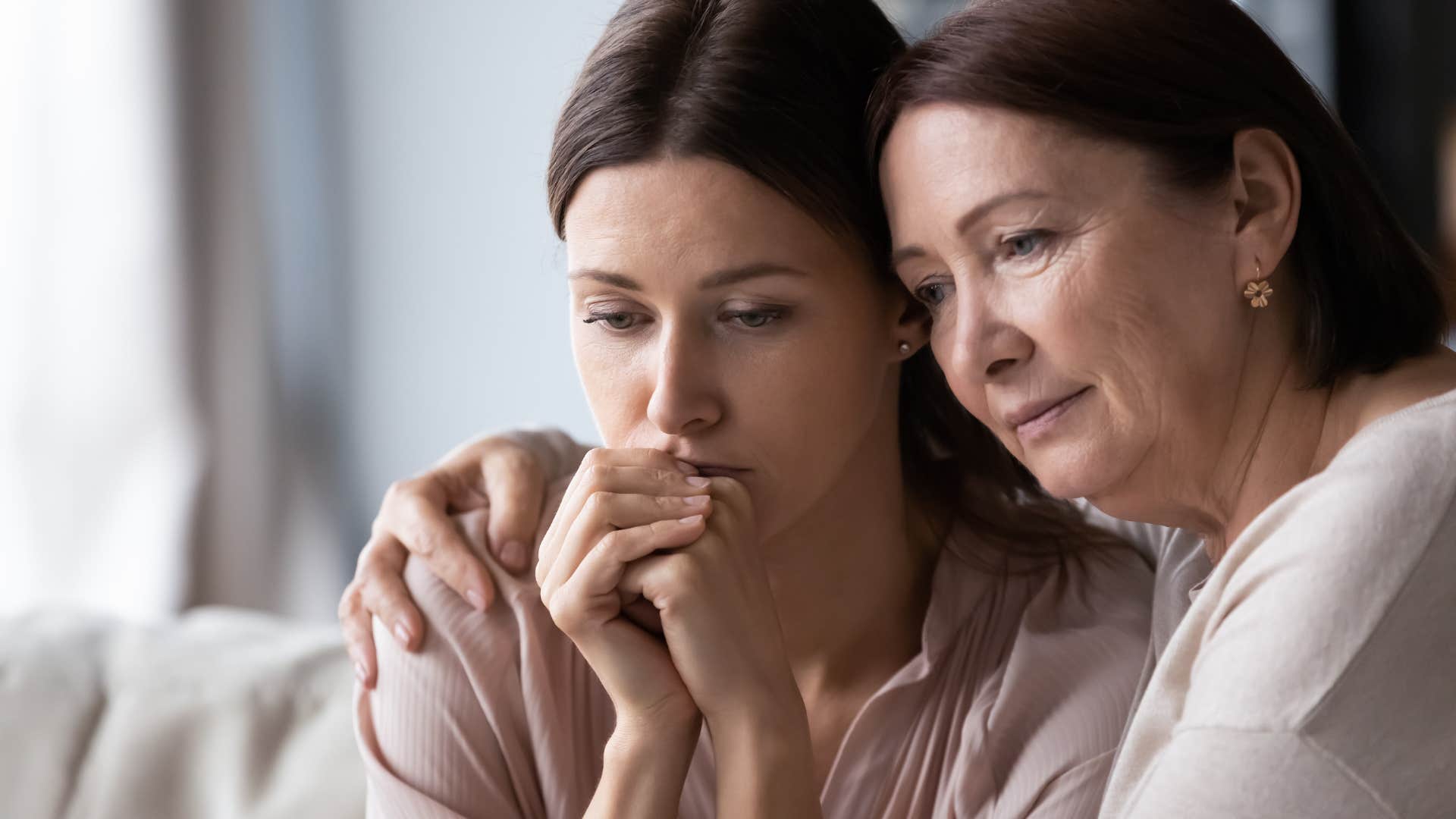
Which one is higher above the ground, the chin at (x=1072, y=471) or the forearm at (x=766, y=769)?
the chin at (x=1072, y=471)

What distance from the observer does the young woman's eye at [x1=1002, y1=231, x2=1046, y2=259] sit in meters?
1.20

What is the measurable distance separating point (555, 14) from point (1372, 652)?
3.08 m

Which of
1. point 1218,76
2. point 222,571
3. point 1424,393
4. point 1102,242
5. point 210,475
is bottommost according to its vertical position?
point 222,571

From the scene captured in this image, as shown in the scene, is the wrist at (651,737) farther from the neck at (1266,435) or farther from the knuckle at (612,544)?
the neck at (1266,435)

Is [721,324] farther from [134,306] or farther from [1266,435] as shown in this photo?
[134,306]

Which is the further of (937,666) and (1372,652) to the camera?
(937,666)

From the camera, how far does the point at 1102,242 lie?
1180 mm

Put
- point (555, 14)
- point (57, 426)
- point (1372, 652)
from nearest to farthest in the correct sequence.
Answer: point (1372, 652) < point (57, 426) < point (555, 14)

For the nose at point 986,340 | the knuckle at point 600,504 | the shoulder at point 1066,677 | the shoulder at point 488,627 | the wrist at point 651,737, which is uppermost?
the nose at point 986,340

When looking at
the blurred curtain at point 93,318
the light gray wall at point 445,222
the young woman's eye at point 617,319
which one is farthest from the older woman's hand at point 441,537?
→ the light gray wall at point 445,222

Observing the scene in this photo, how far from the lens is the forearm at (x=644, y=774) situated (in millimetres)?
1341

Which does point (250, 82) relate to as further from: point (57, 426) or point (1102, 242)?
point (1102, 242)

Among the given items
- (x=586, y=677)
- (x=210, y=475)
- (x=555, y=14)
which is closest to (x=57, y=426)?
(x=210, y=475)

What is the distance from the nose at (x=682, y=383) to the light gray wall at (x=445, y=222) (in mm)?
2297
